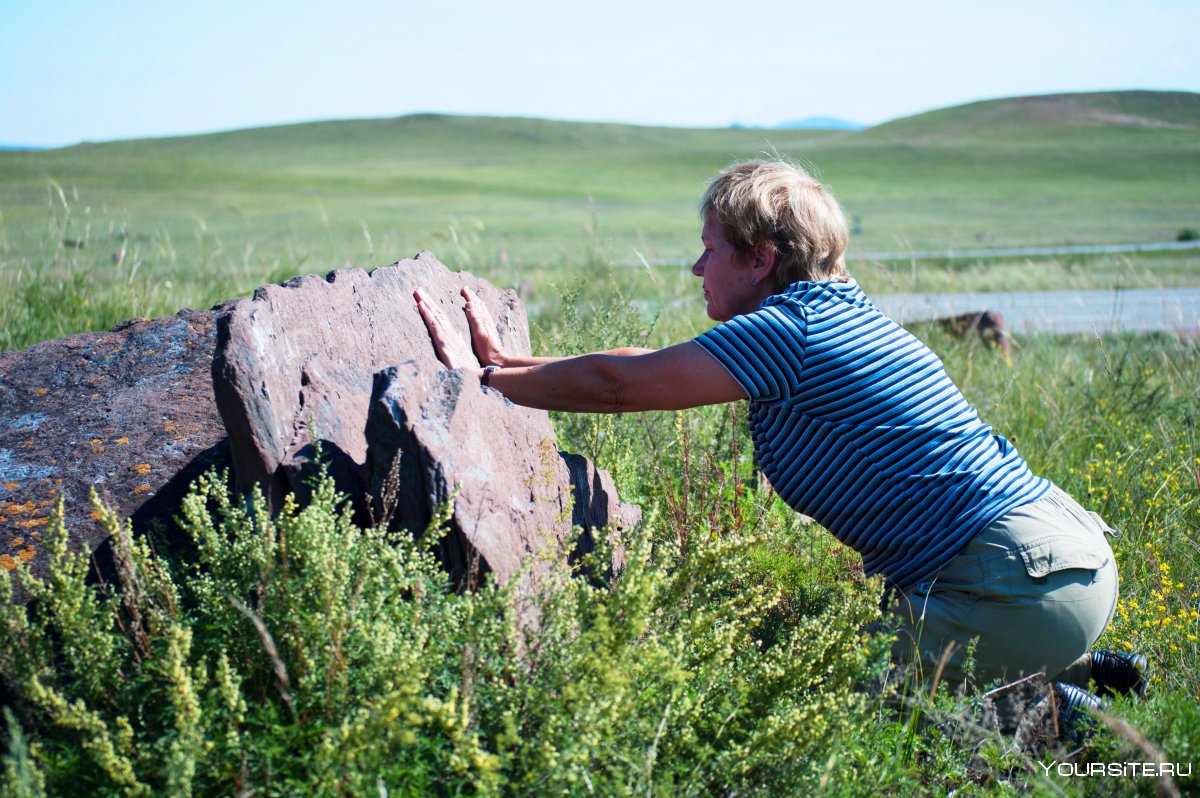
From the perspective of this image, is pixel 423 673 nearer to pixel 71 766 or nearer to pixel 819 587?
pixel 71 766

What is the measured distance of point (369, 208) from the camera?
3853cm

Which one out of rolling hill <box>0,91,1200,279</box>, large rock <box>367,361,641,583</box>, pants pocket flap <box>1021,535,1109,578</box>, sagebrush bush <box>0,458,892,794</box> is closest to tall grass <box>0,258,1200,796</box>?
sagebrush bush <box>0,458,892,794</box>

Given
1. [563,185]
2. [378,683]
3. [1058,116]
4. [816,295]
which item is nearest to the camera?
[378,683]

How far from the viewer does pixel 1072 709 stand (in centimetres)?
298

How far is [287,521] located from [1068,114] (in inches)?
3358

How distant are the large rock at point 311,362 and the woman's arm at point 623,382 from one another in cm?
43

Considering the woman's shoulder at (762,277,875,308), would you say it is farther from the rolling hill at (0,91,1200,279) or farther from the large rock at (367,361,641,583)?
the rolling hill at (0,91,1200,279)

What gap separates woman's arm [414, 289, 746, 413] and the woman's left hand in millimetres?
228

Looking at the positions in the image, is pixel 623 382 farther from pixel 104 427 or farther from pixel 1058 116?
pixel 1058 116

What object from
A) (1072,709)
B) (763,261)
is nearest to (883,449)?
(763,261)

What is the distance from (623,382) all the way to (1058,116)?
3318 inches

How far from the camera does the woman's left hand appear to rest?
136 inches

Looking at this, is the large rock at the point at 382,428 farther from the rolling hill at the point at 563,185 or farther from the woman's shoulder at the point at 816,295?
the rolling hill at the point at 563,185

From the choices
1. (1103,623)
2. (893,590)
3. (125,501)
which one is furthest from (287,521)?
(1103,623)
